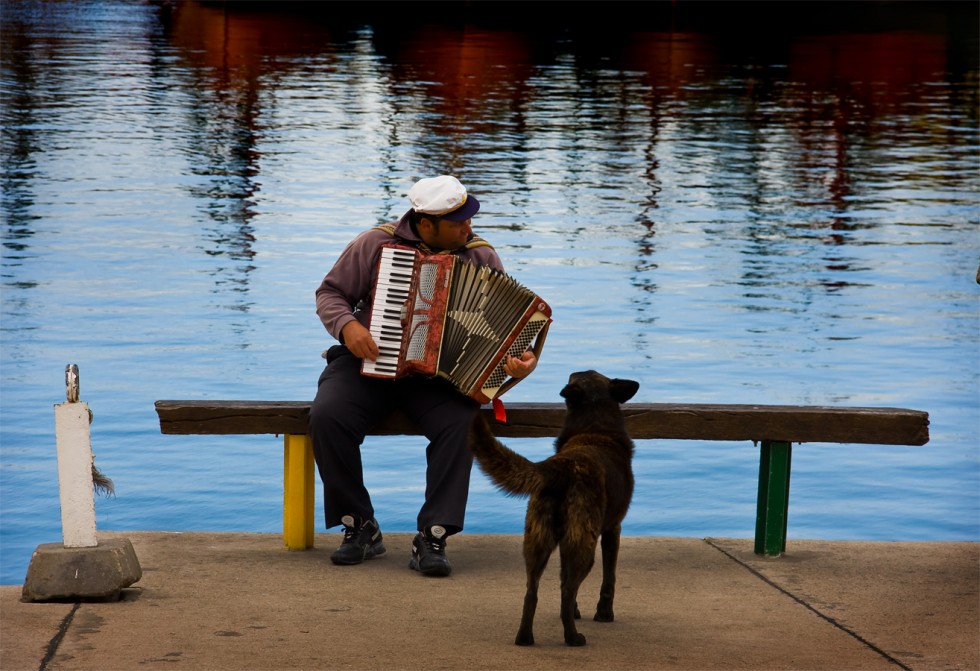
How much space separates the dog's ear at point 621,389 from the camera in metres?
5.86

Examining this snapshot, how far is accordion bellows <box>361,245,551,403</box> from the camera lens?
6328 millimetres

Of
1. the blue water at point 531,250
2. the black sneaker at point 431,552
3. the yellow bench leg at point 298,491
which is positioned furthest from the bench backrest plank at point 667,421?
the blue water at point 531,250

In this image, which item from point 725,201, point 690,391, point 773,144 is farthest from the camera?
point 773,144

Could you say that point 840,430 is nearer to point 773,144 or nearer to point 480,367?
point 480,367

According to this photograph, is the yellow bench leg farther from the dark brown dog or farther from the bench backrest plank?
the dark brown dog

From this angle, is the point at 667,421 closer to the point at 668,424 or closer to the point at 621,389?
the point at 668,424

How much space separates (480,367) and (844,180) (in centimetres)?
1958

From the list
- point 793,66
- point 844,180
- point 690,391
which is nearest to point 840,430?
point 690,391

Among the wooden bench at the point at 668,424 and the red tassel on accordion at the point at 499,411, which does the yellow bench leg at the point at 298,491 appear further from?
the red tassel on accordion at the point at 499,411

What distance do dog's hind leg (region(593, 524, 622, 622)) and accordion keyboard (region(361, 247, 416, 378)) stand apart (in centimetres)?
118

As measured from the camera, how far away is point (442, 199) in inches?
251

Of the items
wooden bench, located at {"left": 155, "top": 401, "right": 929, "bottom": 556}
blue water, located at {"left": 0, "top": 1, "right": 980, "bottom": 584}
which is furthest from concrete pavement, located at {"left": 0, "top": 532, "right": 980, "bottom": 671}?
blue water, located at {"left": 0, "top": 1, "right": 980, "bottom": 584}

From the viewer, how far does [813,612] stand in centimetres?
599

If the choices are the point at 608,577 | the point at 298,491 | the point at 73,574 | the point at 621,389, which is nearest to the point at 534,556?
the point at 608,577
